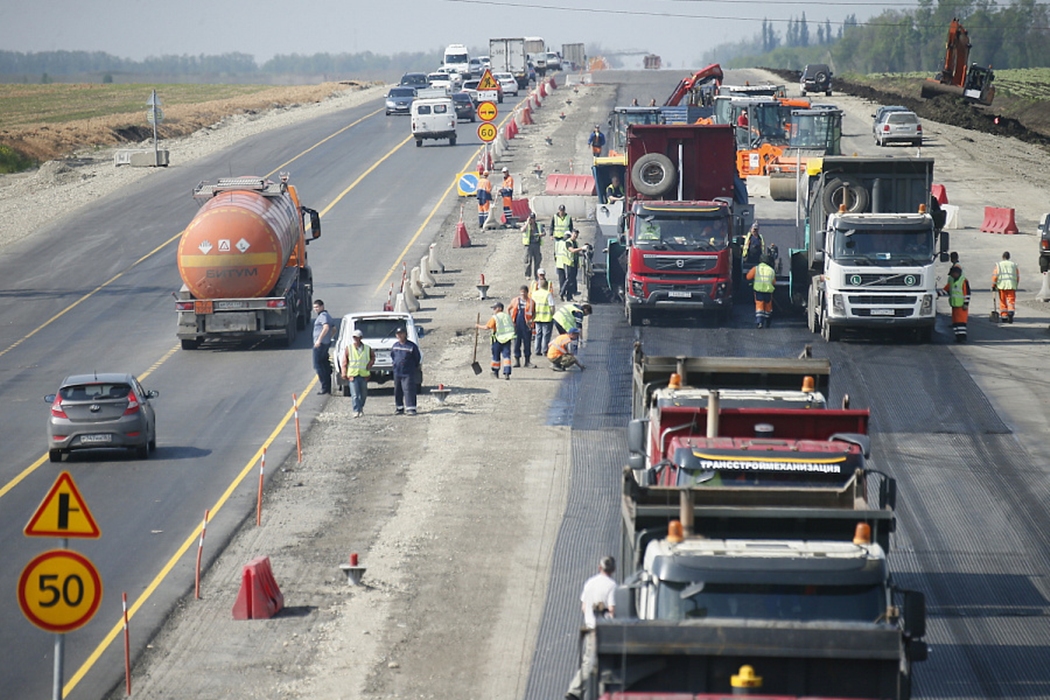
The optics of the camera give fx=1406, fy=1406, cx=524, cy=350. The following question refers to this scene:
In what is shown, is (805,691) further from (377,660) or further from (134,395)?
(134,395)

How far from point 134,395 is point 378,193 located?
106 feet

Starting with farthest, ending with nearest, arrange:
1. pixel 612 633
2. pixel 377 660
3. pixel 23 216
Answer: pixel 23 216, pixel 377 660, pixel 612 633

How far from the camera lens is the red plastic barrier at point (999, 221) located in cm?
4484

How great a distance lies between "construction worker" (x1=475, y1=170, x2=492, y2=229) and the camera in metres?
46.6

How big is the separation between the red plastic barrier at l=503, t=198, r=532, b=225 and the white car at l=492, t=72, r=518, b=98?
42198 mm

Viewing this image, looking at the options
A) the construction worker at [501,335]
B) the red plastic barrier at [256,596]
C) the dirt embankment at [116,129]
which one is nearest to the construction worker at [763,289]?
the construction worker at [501,335]

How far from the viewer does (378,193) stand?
53.8 metres

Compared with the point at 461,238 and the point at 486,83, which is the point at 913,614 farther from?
the point at 461,238

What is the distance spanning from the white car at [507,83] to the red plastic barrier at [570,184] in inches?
1533

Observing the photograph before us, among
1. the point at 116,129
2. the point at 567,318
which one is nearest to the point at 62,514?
the point at 567,318

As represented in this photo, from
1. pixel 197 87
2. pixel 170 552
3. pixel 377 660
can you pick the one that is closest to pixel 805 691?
pixel 377 660

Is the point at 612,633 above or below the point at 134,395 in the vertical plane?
above

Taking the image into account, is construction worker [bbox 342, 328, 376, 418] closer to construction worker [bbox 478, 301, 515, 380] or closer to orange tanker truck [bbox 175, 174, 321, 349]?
construction worker [bbox 478, 301, 515, 380]

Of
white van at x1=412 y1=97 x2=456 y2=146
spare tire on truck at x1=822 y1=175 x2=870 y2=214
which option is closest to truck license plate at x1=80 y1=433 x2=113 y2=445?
spare tire on truck at x1=822 y1=175 x2=870 y2=214
